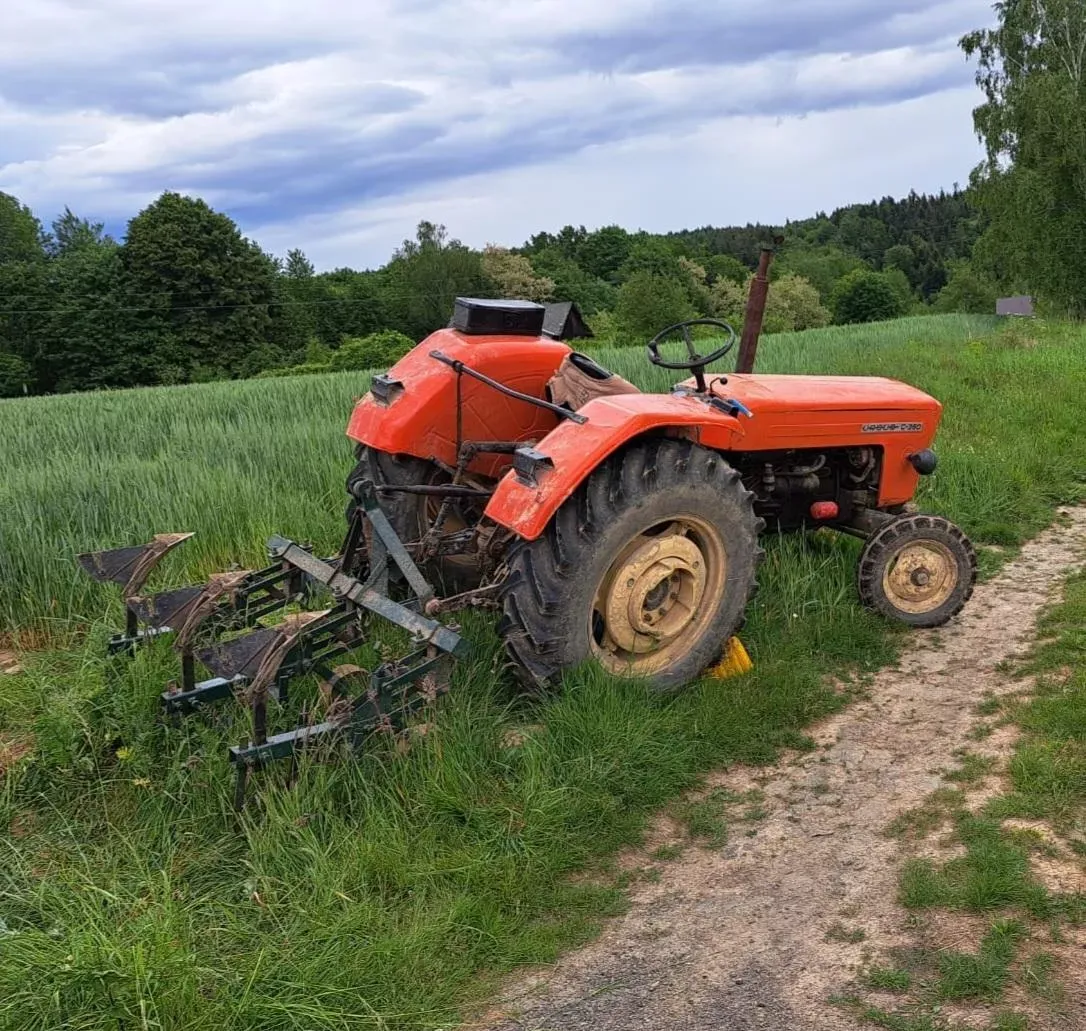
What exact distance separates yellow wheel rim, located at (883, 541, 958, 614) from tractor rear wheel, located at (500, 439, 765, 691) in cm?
98

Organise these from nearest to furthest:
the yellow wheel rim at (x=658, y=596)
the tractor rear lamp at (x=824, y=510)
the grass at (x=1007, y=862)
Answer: the grass at (x=1007, y=862) → the yellow wheel rim at (x=658, y=596) → the tractor rear lamp at (x=824, y=510)

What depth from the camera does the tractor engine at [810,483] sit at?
428cm

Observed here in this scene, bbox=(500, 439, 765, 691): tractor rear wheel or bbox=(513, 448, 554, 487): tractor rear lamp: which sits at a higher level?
bbox=(513, 448, 554, 487): tractor rear lamp

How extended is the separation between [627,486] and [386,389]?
4.32 ft

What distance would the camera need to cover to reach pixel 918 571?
4262mm

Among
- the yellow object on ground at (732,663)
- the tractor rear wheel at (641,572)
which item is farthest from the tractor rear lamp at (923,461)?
the yellow object on ground at (732,663)

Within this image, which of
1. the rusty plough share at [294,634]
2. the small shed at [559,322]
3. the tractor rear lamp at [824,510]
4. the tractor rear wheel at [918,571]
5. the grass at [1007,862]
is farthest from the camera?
the small shed at [559,322]

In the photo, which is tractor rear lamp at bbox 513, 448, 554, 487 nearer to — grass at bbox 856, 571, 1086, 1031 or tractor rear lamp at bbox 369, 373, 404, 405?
tractor rear lamp at bbox 369, 373, 404, 405

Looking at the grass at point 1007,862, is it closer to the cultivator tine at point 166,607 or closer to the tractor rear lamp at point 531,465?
the tractor rear lamp at point 531,465

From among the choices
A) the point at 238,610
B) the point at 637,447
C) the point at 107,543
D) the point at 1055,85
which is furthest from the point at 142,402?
the point at 1055,85

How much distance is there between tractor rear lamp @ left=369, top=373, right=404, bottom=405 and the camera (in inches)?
156

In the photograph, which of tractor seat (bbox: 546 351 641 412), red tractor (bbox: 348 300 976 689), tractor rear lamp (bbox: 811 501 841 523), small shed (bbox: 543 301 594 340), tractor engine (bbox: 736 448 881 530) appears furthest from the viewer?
small shed (bbox: 543 301 594 340)

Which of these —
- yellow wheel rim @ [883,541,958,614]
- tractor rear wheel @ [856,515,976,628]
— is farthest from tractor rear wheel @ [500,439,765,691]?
yellow wheel rim @ [883,541,958,614]

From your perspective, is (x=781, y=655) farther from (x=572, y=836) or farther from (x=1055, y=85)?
(x=1055, y=85)
